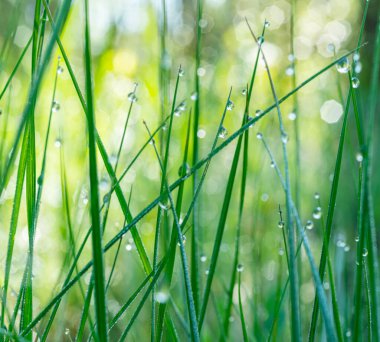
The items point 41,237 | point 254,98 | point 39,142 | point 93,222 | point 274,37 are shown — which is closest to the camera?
point 93,222

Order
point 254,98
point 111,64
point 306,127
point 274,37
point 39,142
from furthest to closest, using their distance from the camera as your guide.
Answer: point 274,37
point 306,127
point 254,98
point 111,64
point 39,142

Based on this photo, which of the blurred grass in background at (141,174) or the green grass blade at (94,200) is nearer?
the green grass blade at (94,200)

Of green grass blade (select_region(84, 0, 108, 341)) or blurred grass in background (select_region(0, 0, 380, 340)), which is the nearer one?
green grass blade (select_region(84, 0, 108, 341))

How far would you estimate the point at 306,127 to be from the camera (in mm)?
3477

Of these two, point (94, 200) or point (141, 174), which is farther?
point (141, 174)

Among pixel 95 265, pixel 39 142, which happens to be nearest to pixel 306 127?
pixel 39 142

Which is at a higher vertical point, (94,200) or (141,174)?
(141,174)

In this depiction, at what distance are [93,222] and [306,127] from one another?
3187 mm

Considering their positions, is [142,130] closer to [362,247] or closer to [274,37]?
[362,247]

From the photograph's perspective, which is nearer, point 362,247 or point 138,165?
point 362,247

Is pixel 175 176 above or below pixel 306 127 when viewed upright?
below

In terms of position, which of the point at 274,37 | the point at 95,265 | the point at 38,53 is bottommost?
the point at 95,265

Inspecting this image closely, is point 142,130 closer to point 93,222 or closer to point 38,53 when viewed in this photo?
point 38,53

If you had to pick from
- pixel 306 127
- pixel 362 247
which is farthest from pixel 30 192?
pixel 306 127
